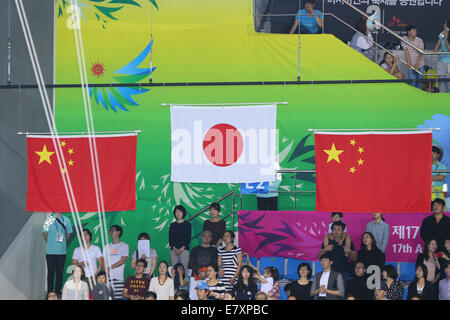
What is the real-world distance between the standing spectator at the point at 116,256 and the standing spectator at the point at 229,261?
1.38 m

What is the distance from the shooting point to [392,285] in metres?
8.42

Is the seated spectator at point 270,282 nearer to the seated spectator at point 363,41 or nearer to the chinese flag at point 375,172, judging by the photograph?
the chinese flag at point 375,172

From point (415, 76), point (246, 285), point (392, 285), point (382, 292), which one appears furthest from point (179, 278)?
point (415, 76)

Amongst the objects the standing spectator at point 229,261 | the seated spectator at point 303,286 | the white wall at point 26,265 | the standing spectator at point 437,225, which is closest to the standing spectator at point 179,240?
the standing spectator at point 229,261

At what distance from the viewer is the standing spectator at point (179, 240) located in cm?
951

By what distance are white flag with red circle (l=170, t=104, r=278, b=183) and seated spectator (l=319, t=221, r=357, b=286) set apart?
1.22 m

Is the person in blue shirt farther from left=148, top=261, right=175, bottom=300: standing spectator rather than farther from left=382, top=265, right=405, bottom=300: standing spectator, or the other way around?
left=148, top=261, right=175, bottom=300: standing spectator

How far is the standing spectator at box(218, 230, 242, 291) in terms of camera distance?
29.6ft

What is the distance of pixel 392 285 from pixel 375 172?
1.34 m

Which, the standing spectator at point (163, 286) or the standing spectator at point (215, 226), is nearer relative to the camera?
the standing spectator at point (163, 286)

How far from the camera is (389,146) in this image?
8.59 meters

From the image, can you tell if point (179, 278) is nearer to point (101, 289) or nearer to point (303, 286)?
point (101, 289)

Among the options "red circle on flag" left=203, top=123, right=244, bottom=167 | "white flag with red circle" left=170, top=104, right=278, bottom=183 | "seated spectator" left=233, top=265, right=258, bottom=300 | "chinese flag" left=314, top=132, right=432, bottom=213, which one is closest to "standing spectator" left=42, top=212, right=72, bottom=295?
"white flag with red circle" left=170, top=104, right=278, bottom=183

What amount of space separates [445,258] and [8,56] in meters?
6.24
